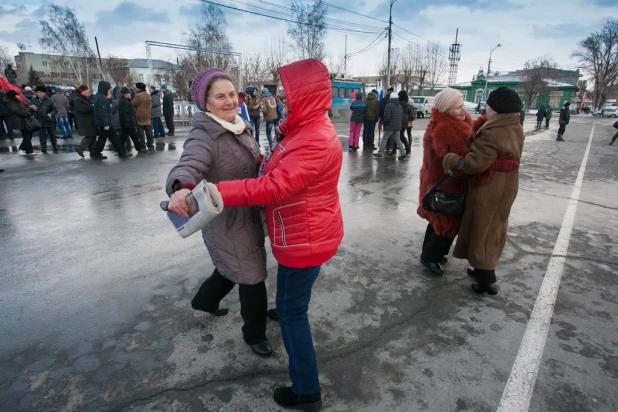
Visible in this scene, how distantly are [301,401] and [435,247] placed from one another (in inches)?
83.1

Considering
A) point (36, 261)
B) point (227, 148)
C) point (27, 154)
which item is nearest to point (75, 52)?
point (27, 154)

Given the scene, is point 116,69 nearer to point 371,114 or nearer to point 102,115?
point 102,115

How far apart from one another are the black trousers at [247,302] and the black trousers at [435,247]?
1.90 m

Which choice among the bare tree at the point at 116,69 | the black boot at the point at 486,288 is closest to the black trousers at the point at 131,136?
the black boot at the point at 486,288

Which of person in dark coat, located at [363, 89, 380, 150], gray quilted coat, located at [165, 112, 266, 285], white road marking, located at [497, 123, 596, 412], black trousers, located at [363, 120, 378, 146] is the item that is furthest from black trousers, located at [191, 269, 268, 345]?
black trousers, located at [363, 120, 378, 146]

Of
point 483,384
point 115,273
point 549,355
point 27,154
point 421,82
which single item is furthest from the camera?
point 421,82

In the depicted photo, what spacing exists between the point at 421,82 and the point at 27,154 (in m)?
50.1

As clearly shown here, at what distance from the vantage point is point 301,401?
1845 millimetres

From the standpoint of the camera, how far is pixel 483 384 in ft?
6.79

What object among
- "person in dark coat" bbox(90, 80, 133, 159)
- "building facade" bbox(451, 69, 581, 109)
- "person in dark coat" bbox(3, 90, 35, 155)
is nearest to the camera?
"person in dark coat" bbox(90, 80, 133, 159)

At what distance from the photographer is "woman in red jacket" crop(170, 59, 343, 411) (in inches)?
61.0

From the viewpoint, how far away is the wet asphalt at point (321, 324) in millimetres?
1994

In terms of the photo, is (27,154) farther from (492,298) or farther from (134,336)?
(492,298)

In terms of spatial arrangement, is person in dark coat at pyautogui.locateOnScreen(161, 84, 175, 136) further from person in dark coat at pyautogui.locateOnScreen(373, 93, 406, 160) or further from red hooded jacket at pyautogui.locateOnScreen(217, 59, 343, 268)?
red hooded jacket at pyautogui.locateOnScreen(217, 59, 343, 268)
